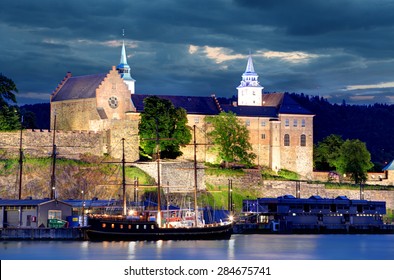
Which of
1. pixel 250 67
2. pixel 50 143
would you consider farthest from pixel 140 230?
pixel 250 67

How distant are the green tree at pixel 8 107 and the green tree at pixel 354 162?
39753mm

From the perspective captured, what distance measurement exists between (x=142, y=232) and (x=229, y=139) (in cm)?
3801

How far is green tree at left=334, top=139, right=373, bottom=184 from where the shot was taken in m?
139

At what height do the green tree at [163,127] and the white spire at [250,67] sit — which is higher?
the white spire at [250,67]

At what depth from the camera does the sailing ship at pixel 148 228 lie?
3504 inches

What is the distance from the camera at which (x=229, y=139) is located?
416ft

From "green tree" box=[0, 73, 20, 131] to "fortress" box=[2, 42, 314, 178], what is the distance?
3017mm

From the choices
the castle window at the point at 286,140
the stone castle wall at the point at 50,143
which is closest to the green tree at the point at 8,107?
the stone castle wall at the point at 50,143

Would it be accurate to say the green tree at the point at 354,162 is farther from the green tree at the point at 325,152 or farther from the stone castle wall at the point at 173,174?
the stone castle wall at the point at 173,174

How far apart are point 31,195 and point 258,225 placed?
2146 centimetres

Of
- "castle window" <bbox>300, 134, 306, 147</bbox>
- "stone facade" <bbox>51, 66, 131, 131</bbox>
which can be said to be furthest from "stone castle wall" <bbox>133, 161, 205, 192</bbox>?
"castle window" <bbox>300, 134, 306, 147</bbox>

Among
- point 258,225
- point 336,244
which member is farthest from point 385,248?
point 258,225

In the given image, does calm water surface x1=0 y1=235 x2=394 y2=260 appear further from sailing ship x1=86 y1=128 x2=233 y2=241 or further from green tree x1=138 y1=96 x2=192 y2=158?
green tree x1=138 y1=96 x2=192 y2=158

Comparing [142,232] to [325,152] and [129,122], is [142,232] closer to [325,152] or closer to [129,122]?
[129,122]
